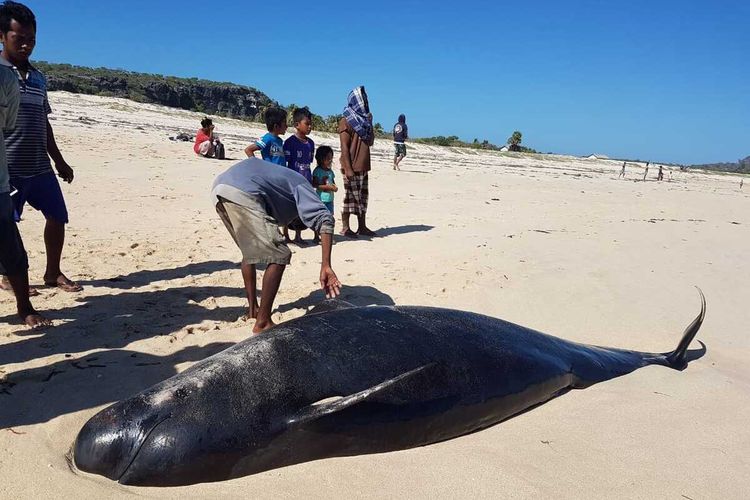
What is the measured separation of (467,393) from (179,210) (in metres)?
7.14

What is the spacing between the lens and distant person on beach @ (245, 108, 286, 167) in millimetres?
5789

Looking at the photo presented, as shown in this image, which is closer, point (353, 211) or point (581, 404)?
point (581, 404)

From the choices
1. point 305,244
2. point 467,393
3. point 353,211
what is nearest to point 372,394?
point 467,393

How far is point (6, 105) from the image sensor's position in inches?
149

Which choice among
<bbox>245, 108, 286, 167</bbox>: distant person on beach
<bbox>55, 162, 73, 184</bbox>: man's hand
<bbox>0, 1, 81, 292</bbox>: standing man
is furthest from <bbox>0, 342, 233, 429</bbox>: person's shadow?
<bbox>245, 108, 286, 167</bbox>: distant person on beach

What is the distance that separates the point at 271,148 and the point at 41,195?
245cm

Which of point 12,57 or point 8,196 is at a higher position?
point 12,57

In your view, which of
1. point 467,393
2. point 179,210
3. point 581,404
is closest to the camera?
point 467,393

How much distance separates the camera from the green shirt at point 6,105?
3.70 metres

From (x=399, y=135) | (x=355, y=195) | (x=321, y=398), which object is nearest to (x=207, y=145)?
(x=399, y=135)

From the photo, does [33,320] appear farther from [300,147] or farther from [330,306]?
[300,147]

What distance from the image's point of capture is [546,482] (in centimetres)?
264

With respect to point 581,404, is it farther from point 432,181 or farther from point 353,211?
point 432,181

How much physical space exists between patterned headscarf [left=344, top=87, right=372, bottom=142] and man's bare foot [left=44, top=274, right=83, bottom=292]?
4552 mm
